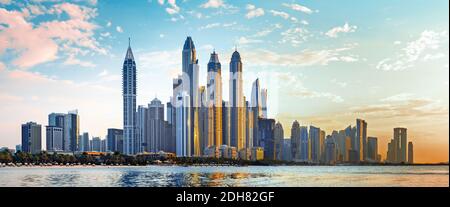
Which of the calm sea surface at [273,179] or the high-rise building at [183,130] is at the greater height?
the high-rise building at [183,130]

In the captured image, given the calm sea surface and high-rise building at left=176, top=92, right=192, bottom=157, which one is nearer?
the calm sea surface

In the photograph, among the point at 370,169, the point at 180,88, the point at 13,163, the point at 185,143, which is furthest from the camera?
the point at 13,163

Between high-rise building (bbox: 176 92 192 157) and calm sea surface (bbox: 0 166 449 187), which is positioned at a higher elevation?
high-rise building (bbox: 176 92 192 157)

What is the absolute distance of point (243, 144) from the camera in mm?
10039

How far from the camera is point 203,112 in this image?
9664mm

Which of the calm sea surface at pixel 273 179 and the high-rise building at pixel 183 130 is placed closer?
the calm sea surface at pixel 273 179

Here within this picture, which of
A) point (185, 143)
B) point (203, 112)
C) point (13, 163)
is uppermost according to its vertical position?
point (203, 112)
